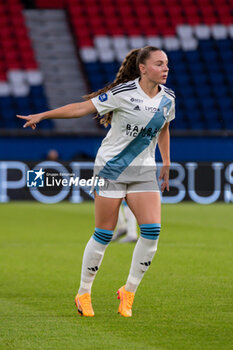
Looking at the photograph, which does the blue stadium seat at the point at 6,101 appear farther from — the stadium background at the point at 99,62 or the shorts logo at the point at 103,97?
the shorts logo at the point at 103,97

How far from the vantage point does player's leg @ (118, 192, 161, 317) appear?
217 inches

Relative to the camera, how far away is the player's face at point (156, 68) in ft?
18.0

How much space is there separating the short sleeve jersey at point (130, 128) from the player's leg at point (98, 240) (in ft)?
0.65

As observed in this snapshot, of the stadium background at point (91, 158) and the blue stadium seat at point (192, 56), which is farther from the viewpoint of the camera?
the blue stadium seat at point (192, 56)

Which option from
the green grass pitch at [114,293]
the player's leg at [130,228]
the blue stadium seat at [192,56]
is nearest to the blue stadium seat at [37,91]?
the blue stadium seat at [192,56]

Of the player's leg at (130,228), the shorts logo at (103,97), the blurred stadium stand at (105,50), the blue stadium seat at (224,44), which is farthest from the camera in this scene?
the blue stadium seat at (224,44)

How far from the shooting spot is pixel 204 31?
83.1ft

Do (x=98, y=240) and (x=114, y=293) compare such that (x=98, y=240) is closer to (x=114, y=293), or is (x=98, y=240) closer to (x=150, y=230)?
(x=150, y=230)

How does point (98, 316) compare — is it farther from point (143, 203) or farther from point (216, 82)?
point (216, 82)

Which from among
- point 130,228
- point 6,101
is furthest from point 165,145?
point 6,101

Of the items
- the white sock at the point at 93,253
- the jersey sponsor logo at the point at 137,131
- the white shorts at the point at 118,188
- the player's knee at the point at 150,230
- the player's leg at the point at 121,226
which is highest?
the jersey sponsor logo at the point at 137,131

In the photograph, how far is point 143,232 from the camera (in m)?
5.53

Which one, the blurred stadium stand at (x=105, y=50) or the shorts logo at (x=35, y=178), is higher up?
the blurred stadium stand at (x=105, y=50)

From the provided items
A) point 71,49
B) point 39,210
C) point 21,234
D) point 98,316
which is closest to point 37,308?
point 98,316
